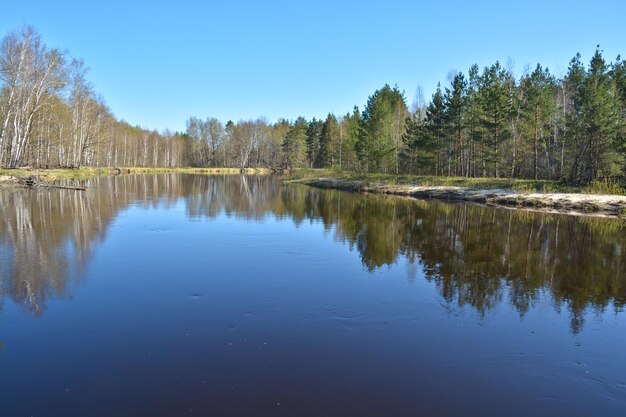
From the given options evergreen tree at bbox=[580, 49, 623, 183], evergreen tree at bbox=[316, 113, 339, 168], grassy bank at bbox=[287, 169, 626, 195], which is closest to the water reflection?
grassy bank at bbox=[287, 169, 626, 195]

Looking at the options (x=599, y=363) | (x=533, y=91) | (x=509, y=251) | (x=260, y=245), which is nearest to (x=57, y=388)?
(x=599, y=363)

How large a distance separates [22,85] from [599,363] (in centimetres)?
5555

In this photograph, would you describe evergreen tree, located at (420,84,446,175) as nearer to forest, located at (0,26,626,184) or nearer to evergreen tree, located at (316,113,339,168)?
forest, located at (0,26,626,184)

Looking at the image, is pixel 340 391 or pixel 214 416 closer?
pixel 214 416

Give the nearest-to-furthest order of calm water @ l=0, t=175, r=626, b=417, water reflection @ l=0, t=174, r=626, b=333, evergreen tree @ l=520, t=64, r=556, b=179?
calm water @ l=0, t=175, r=626, b=417
water reflection @ l=0, t=174, r=626, b=333
evergreen tree @ l=520, t=64, r=556, b=179

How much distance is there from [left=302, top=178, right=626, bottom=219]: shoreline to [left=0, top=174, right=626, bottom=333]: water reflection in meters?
4.41

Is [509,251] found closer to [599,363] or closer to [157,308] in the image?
[599,363]

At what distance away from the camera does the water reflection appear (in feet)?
38.1

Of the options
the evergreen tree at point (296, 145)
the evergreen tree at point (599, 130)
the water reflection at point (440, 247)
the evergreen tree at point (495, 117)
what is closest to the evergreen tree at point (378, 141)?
the evergreen tree at point (495, 117)

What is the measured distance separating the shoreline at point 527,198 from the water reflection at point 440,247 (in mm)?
4413

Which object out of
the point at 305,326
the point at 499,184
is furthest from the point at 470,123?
the point at 305,326

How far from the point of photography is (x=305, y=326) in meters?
9.07

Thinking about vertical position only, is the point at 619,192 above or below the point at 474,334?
above

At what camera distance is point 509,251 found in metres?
17.7
